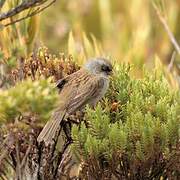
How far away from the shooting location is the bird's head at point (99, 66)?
493cm

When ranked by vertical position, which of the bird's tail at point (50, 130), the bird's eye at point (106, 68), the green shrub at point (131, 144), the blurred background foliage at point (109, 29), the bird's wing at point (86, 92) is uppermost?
the blurred background foliage at point (109, 29)

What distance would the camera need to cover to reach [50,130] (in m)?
4.15

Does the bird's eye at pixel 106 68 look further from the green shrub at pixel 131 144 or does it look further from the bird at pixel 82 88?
the green shrub at pixel 131 144

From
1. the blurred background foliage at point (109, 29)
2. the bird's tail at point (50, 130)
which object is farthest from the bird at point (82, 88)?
the blurred background foliage at point (109, 29)

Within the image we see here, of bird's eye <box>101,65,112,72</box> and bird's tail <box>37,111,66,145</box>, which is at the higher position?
bird's eye <box>101,65,112,72</box>

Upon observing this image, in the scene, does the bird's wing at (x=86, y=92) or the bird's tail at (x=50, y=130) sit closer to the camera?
the bird's tail at (x=50, y=130)

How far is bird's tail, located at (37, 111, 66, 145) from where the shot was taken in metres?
4.08

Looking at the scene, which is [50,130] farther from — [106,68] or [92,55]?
[92,55]

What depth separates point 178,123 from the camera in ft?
13.1

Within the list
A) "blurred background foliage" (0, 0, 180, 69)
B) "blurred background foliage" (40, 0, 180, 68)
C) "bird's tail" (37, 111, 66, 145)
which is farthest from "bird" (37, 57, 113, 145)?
"blurred background foliage" (40, 0, 180, 68)

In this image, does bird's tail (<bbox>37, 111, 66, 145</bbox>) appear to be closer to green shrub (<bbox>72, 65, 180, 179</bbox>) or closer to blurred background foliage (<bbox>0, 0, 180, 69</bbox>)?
green shrub (<bbox>72, 65, 180, 179</bbox>)

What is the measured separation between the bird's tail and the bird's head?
1.99 feet

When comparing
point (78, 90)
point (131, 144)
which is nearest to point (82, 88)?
point (78, 90)

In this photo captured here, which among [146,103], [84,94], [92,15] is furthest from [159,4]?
[92,15]
